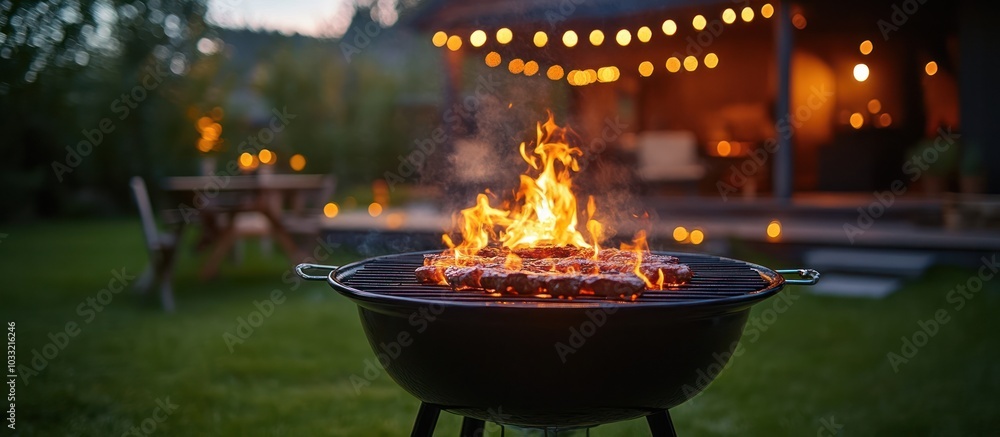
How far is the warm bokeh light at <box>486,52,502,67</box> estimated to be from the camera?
12.1m

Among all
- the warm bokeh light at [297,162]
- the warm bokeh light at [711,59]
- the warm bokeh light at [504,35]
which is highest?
the warm bokeh light at [504,35]

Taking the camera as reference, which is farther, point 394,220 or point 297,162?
point 297,162

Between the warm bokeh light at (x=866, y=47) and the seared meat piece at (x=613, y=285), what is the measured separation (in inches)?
426

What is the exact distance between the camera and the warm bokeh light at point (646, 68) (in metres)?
13.4

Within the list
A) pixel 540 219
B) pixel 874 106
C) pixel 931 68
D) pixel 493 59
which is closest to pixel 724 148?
pixel 874 106

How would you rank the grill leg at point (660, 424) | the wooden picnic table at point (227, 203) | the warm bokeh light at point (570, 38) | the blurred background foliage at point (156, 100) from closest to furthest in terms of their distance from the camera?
the grill leg at point (660, 424) → the blurred background foliage at point (156, 100) → the wooden picnic table at point (227, 203) → the warm bokeh light at point (570, 38)

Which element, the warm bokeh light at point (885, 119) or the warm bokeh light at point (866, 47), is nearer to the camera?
the warm bokeh light at point (885, 119)

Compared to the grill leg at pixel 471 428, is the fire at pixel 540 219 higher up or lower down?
higher up

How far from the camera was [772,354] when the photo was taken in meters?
4.63

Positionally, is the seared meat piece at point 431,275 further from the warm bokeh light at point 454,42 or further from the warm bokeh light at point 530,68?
the warm bokeh light at point 530,68

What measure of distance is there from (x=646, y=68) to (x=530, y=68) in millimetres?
2212

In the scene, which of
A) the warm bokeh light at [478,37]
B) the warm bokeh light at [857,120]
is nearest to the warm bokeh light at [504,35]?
the warm bokeh light at [478,37]

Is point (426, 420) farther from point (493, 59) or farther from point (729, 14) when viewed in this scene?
point (493, 59)

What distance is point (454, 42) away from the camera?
33.9 feet
